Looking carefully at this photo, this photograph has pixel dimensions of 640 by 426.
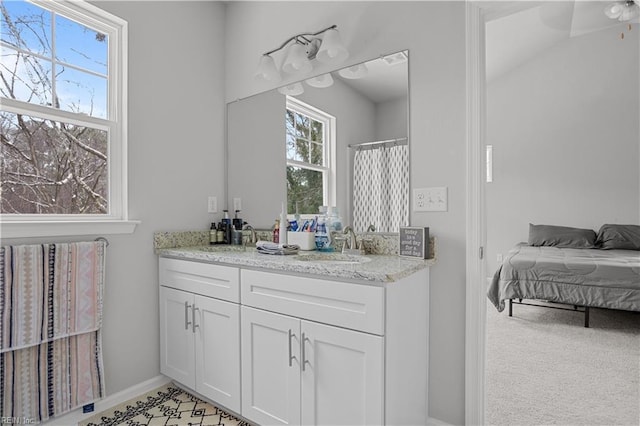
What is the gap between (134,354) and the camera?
2199 millimetres

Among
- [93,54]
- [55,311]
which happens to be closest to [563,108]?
[93,54]

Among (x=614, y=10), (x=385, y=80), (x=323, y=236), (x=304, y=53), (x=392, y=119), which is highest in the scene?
(x=614, y=10)

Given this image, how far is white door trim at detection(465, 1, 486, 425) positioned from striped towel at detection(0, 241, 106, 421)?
1991mm

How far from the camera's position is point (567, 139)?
5.24 metres

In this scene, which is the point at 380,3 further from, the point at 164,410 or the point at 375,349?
the point at 164,410

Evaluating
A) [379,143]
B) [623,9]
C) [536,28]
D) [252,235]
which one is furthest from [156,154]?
[623,9]

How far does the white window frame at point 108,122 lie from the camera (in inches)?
71.5

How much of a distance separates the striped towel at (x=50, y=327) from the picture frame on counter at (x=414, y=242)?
66.0 inches

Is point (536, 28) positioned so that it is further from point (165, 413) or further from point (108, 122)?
point (165, 413)

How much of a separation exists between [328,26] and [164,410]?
2.50 m

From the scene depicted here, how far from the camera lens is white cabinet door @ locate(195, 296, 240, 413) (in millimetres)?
1839

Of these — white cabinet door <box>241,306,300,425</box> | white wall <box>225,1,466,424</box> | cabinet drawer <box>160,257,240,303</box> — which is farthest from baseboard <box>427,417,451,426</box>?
cabinet drawer <box>160,257,240,303</box>

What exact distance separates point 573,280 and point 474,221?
256 cm

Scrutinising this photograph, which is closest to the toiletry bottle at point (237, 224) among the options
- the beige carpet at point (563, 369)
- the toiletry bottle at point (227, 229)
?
the toiletry bottle at point (227, 229)
